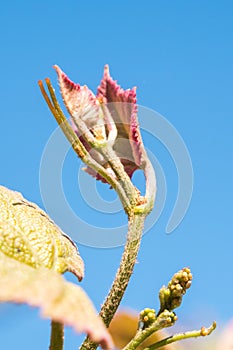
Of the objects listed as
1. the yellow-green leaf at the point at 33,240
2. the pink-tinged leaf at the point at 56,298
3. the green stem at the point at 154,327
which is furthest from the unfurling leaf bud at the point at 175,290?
the pink-tinged leaf at the point at 56,298

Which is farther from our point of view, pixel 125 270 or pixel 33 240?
pixel 125 270

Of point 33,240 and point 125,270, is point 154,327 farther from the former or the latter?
point 33,240

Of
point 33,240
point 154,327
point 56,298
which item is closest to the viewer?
point 56,298

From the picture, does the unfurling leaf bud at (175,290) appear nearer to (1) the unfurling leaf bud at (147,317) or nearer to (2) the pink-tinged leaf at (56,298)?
(1) the unfurling leaf bud at (147,317)

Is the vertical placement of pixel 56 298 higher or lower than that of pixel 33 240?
lower

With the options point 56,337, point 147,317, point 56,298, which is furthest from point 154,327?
point 56,298

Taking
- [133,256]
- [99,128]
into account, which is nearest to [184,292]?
[133,256]

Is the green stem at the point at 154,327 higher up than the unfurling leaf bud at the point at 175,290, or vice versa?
the unfurling leaf bud at the point at 175,290

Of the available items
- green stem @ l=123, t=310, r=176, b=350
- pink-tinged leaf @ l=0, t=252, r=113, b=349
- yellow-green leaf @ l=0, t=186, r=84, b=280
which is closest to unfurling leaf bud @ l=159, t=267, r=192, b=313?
green stem @ l=123, t=310, r=176, b=350

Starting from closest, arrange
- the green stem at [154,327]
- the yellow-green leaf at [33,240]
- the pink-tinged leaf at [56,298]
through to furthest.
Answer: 1. the pink-tinged leaf at [56,298]
2. the yellow-green leaf at [33,240]
3. the green stem at [154,327]
